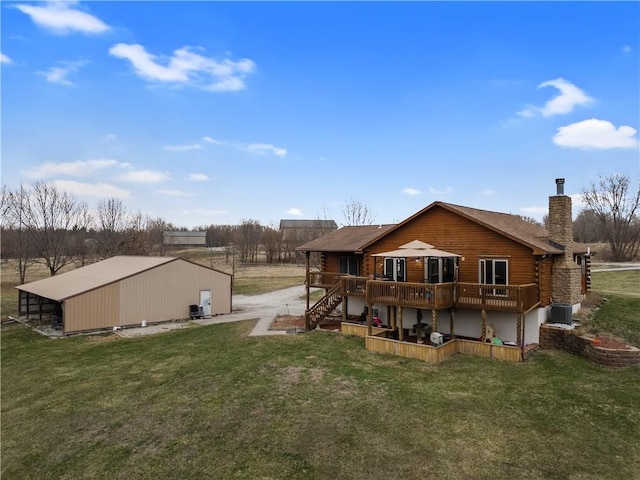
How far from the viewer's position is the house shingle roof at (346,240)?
21.2 meters

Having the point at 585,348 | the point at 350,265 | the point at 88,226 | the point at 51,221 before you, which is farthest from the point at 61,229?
the point at 585,348

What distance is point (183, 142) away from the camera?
30062 millimetres

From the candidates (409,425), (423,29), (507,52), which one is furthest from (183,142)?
(409,425)

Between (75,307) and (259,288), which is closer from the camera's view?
(75,307)

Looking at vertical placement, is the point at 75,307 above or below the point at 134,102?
below

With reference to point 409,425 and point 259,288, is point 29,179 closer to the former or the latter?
point 259,288

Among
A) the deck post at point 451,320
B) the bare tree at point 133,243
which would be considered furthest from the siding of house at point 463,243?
the bare tree at point 133,243

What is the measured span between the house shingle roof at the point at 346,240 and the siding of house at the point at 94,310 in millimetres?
10620

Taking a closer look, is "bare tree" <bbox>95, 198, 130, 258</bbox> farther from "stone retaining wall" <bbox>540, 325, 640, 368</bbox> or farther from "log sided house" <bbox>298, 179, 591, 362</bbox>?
"stone retaining wall" <bbox>540, 325, 640, 368</bbox>

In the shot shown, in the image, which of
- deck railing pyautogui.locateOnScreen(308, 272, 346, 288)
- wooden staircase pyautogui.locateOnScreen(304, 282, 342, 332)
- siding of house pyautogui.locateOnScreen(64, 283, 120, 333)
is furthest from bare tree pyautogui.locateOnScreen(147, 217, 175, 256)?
wooden staircase pyautogui.locateOnScreen(304, 282, 342, 332)

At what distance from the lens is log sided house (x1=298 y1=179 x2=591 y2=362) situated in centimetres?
1405

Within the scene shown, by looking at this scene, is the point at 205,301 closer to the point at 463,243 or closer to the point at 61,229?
the point at 463,243

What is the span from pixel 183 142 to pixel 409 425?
89.9ft

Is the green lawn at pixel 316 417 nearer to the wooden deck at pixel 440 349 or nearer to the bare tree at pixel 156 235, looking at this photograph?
the wooden deck at pixel 440 349
